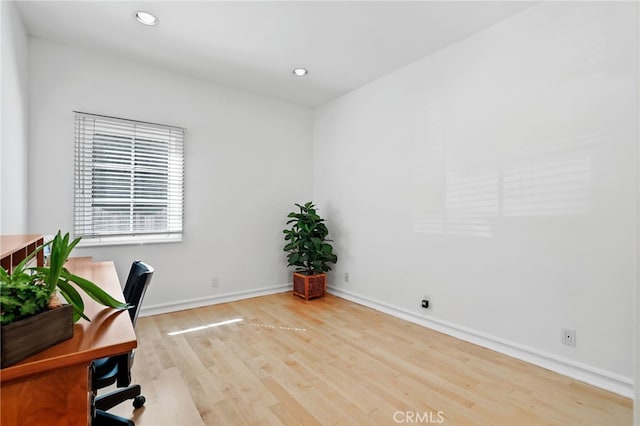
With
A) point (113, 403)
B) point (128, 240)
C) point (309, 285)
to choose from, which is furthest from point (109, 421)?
point (309, 285)

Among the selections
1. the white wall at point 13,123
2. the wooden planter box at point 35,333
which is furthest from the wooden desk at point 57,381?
the white wall at point 13,123

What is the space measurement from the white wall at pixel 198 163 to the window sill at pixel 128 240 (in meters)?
0.06

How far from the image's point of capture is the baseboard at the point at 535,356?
204 centimetres

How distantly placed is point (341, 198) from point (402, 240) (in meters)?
1.19

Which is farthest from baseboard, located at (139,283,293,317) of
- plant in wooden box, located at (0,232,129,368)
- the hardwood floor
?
plant in wooden box, located at (0,232,129,368)

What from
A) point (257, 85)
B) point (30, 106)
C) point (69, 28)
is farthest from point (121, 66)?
point (257, 85)

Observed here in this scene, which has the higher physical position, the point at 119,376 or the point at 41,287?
the point at 41,287

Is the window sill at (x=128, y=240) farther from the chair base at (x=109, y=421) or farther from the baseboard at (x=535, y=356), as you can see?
the baseboard at (x=535, y=356)

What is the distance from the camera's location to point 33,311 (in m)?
0.88

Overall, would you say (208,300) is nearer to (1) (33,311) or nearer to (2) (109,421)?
(2) (109,421)

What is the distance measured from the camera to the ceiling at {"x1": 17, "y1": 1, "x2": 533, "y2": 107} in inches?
96.5

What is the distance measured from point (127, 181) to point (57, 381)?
9.37 feet

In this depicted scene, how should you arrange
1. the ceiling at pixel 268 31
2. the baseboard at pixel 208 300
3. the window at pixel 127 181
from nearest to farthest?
1. the ceiling at pixel 268 31
2. the window at pixel 127 181
3. the baseboard at pixel 208 300

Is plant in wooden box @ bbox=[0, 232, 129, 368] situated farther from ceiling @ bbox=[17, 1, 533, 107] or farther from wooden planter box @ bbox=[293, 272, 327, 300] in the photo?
wooden planter box @ bbox=[293, 272, 327, 300]
